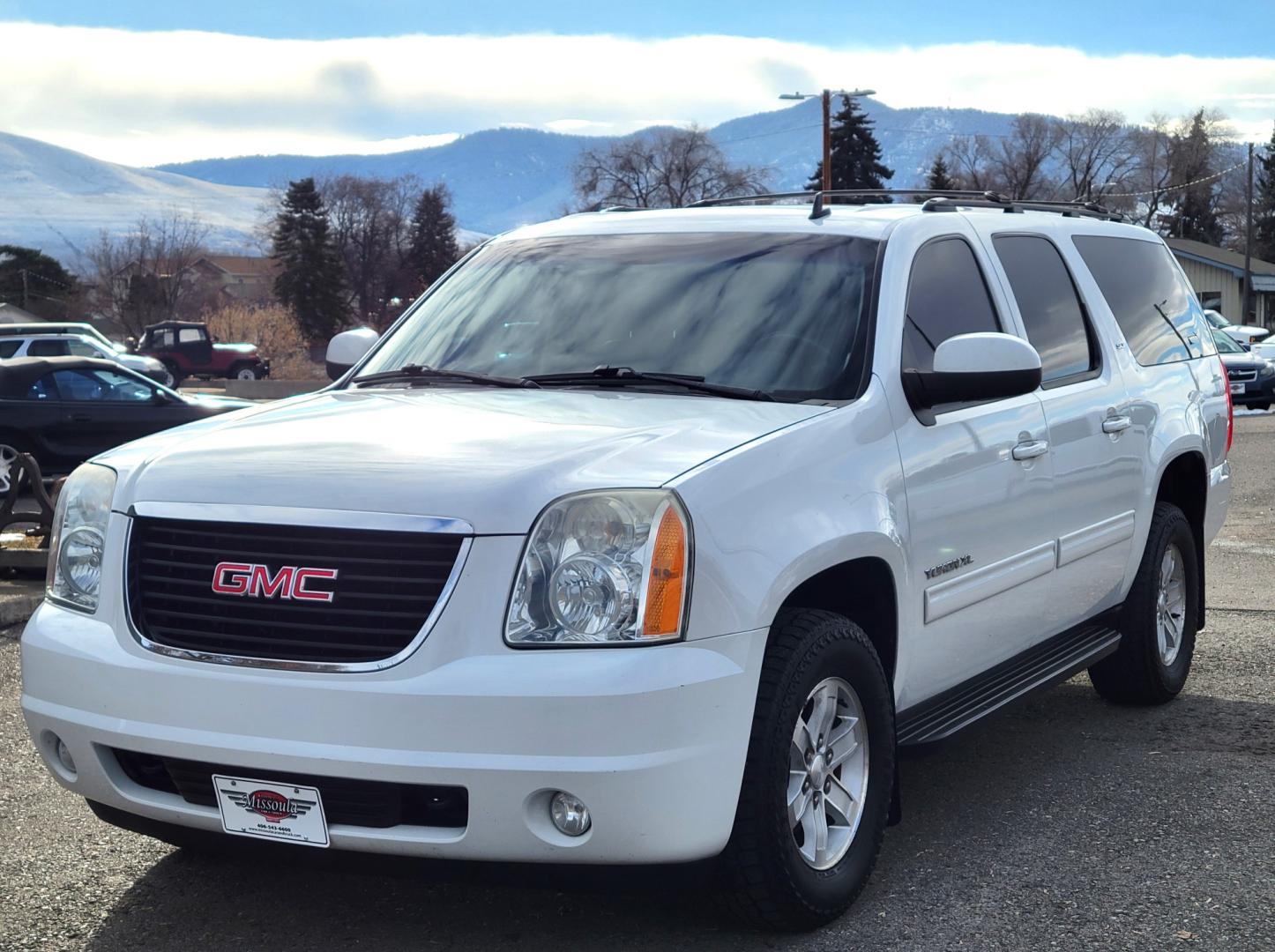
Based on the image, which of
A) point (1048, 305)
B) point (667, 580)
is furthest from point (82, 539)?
point (1048, 305)

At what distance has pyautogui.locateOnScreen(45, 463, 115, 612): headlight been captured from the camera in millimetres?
3797

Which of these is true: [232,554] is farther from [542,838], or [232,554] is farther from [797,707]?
[797,707]

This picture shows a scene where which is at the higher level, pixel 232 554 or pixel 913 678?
pixel 232 554

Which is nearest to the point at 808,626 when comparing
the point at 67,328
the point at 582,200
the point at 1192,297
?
the point at 1192,297

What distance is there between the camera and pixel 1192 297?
7.01 metres

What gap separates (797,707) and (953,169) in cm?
10908

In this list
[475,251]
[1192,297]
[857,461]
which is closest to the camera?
[857,461]

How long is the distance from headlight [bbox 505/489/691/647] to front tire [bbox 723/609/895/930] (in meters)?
0.41

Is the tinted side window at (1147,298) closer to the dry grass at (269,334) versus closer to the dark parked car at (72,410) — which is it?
the dark parked car at (72,410)

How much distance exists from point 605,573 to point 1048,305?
2.84 m

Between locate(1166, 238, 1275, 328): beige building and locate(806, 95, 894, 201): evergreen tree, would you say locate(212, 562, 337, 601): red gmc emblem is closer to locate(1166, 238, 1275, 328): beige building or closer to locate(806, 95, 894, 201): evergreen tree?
locate(806, 95, 894, 201): evergreen tree

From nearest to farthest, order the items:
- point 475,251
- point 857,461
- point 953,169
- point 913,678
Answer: point 857,461
point 913,678
point 475,251
point 953,169

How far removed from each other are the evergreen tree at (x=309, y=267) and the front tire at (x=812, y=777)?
3560 inches

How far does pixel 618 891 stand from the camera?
11.3 ft
